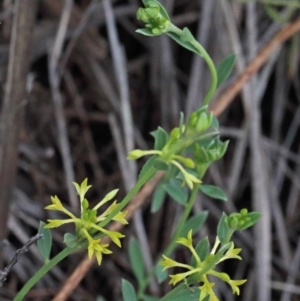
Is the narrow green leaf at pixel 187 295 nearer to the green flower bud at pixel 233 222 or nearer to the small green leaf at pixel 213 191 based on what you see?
the green flower bud at pixel 233 222

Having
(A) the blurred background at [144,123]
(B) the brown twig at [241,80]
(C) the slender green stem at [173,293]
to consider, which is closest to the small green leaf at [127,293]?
(C) the slender green stem at [173,293]

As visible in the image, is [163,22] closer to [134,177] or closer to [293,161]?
[134,177]

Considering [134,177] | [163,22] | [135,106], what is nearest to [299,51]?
[135,106]

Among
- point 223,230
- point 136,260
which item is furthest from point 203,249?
point 136,260

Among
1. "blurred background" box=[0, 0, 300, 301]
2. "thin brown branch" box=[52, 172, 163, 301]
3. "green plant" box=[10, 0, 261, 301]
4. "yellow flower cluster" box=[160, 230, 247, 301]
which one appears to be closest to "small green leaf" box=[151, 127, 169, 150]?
"green plant" box=[10, 0, 261, 301]

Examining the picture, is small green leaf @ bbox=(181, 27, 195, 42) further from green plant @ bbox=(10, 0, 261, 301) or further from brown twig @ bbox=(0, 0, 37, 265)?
brown twig @ bbox=(0, 0, 37, 265)

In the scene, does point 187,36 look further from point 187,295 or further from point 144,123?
point 144,123
